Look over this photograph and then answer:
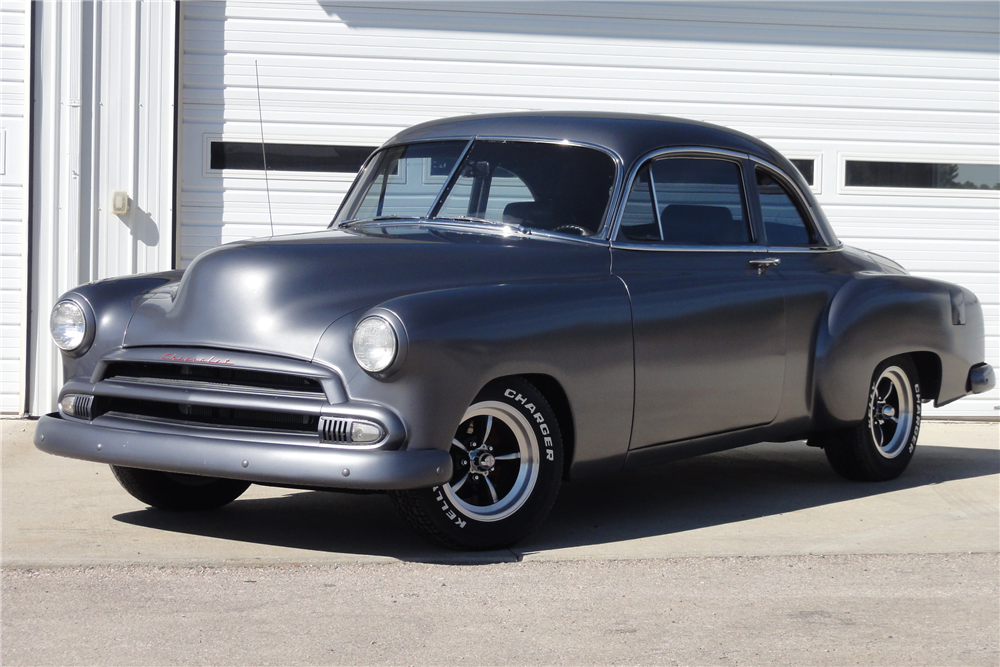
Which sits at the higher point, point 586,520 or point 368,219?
point 368,219

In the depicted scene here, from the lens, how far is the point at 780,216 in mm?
6027

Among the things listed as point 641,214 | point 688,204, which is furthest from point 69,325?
point 688,204

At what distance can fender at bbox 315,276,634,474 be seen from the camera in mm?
4094

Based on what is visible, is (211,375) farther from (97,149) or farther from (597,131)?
(97,149)

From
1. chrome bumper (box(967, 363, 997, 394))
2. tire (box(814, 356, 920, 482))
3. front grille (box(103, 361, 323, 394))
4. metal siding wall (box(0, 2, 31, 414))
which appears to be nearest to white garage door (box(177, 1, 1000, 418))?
metal siding wall (box(0, 2, 31, 414))

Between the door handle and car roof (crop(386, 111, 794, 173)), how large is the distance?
1.82ft

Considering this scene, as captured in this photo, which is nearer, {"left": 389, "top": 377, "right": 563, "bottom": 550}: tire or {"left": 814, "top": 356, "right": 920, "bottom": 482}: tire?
{"left": 389, "top": 377, "right": 563, "bottom": 550}: tire

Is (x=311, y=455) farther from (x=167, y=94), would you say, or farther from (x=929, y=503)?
(x=167, y=94)

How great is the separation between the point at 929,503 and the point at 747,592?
2106mm

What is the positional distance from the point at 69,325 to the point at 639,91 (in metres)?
5.16

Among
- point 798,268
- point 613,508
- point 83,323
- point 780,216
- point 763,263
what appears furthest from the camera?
point 780,216

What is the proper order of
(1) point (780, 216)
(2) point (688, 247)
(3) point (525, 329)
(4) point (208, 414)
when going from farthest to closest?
(1) point (780, 216) → (2) point (688, 247) → (3) point (525, 329) → (4) point (208, 414)

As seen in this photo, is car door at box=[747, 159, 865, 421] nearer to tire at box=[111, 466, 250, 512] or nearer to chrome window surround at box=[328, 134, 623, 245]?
chrome window surround at box=[328, 134, 623, 245]

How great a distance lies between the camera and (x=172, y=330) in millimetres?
4445
